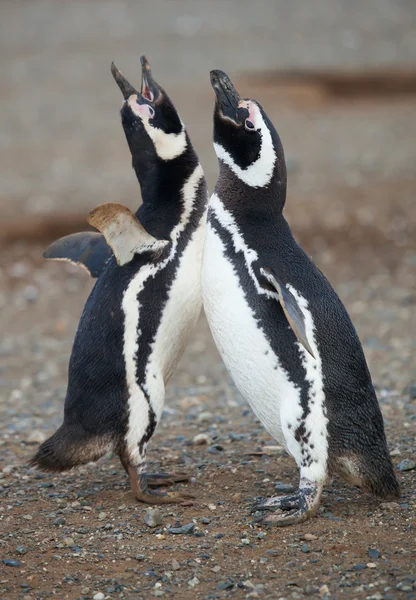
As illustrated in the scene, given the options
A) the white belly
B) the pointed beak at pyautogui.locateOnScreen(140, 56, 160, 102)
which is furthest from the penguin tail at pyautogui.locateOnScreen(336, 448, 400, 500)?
the pointed beak at pyautogui.locateOnScreen(140, 56, 160, 102)

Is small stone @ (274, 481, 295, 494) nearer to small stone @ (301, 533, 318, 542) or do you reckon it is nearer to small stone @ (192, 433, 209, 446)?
small stone @ (301, 533, 318, 542)

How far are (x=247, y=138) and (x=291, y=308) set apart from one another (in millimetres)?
732

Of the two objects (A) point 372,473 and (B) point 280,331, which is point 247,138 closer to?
(B) point 280,331

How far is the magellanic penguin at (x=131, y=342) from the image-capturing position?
378cm

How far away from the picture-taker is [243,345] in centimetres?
360

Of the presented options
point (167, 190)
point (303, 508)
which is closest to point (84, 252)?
point (167, 190)

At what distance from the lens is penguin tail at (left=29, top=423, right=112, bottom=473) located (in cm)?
383

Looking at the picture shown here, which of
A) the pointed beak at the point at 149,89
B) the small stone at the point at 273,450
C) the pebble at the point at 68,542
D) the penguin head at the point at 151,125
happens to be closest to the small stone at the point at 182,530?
the pebble at the point at 68,542

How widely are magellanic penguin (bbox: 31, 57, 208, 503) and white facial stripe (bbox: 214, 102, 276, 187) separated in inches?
14.3

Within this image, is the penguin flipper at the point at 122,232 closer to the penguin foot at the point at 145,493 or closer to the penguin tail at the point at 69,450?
the penguin tail at the point at 69,450

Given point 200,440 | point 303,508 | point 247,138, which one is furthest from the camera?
point 200,440

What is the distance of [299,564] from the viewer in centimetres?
321

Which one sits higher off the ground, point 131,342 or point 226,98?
point 226,98

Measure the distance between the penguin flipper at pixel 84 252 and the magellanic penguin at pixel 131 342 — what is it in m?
0.22
